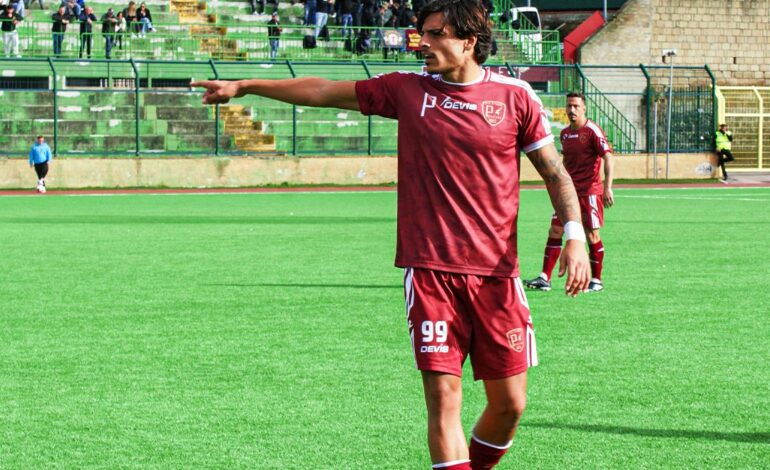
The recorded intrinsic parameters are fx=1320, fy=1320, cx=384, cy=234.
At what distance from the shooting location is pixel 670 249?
19.1 meters

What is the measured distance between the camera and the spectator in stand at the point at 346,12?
48.6 metres

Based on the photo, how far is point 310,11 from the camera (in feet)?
161

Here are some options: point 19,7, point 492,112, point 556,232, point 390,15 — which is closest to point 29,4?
point 19,7

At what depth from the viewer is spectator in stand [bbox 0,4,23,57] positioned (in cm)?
4194

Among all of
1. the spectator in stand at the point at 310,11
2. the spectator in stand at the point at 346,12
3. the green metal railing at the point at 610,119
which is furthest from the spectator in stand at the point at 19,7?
the green metal railing at the point at 610,119

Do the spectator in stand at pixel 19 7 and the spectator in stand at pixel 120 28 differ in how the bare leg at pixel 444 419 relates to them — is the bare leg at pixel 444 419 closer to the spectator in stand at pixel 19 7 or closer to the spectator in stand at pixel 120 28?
the spectator in stand at pixel 120 28

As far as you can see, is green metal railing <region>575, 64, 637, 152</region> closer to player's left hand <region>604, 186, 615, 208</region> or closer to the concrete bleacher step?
the concrete bleacher step

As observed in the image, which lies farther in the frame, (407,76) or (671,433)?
(671,433)

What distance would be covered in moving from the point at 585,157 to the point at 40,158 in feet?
80.0

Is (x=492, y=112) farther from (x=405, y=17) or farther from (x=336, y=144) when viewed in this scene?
(x=405, y=17)

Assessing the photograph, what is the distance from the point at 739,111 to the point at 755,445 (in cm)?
5035

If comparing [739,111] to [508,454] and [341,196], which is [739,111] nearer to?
[341,196]

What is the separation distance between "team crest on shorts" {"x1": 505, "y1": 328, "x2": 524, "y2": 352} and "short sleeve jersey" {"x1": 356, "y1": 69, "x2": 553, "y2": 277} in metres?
0.24

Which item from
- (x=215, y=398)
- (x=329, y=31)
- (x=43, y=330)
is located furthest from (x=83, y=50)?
(x=215, y=398)
